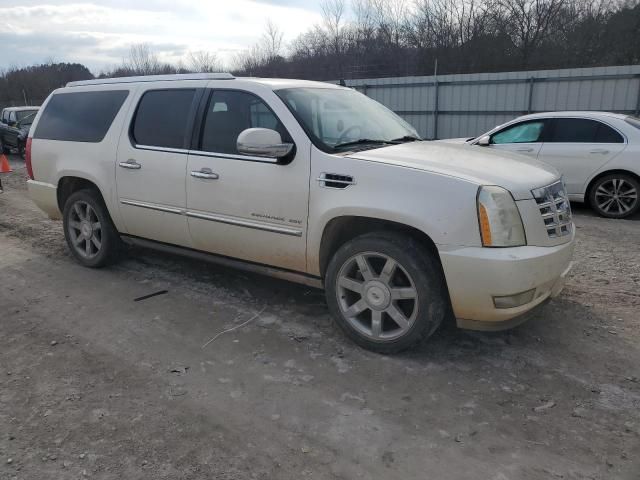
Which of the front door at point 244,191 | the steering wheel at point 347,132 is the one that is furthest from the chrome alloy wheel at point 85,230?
the steering wheel at point 347,132

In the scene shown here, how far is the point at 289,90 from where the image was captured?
4.09 metres

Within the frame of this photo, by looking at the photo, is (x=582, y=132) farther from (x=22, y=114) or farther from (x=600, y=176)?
(x=22, y=114)

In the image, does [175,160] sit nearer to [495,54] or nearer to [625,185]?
[625,185]

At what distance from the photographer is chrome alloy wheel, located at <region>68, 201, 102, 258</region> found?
543cm

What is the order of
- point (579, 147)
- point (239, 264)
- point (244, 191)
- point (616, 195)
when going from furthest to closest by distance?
point (579, 147) → point (616, 195) → point (239, 264) → point (244, 191)

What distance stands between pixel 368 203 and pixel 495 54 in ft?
106

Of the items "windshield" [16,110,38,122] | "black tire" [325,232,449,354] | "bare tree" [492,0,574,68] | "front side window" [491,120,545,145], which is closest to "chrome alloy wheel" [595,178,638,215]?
"front side window" [491,120,545,145]

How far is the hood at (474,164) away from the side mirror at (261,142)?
540mm

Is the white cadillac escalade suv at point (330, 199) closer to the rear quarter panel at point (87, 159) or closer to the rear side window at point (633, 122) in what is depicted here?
the rear quarter panel at point (87, 159)

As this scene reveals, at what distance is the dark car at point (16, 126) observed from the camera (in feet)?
58.2

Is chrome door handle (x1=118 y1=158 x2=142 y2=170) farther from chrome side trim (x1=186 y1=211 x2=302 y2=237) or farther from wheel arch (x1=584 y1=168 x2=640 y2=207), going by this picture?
wheel arch (x1=584 y1=168 x2=640 y2=207)

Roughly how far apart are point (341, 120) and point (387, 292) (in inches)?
58.6

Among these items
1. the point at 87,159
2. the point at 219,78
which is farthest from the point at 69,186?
the point at 219,78

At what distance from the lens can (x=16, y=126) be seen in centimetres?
1800
